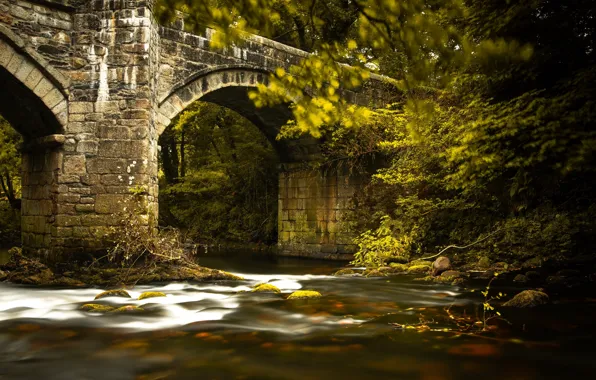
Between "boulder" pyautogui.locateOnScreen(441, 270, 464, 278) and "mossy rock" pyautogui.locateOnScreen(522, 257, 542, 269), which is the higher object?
"mossy rock" pyautogui.locateOnScreen(522, 257, 542, 269)

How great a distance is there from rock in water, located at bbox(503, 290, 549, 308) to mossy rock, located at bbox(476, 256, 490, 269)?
2761 mm

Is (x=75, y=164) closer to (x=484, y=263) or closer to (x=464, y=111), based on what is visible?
(x=464, y=111)

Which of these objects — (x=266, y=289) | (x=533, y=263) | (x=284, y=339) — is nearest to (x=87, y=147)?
(x=266, y=289)

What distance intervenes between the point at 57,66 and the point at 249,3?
5.93 meters

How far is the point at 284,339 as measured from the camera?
415 centimetres

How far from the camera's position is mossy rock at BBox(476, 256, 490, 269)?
310 inches

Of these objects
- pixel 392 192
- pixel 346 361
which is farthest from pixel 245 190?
pixel 346 361

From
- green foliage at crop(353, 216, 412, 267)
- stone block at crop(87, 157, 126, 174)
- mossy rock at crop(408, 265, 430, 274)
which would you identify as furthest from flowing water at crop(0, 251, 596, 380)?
green foliage at crop(353, 216, 412, 267)

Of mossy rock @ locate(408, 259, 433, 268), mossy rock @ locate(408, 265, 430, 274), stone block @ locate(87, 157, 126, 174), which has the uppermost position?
stone block @ locate(87, 157, 126, 174)

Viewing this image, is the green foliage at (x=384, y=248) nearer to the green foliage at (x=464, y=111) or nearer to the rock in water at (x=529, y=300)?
the green foliage at (x=464, y=111)

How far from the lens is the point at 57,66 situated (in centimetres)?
728

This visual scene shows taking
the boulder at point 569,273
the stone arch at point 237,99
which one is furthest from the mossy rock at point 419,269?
the stone arch at point 237,99

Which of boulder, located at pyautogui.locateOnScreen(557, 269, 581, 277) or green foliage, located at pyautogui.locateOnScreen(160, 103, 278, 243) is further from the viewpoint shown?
green foliage, located at pyautogui.locateOnScreen(160, 103, 278, 243)

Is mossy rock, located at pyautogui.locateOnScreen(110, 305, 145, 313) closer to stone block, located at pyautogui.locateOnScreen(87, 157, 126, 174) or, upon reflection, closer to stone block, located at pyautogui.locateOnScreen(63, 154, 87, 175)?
stone block, located at pyautogui.locateOnScreen(87, 157, 126, 174)
